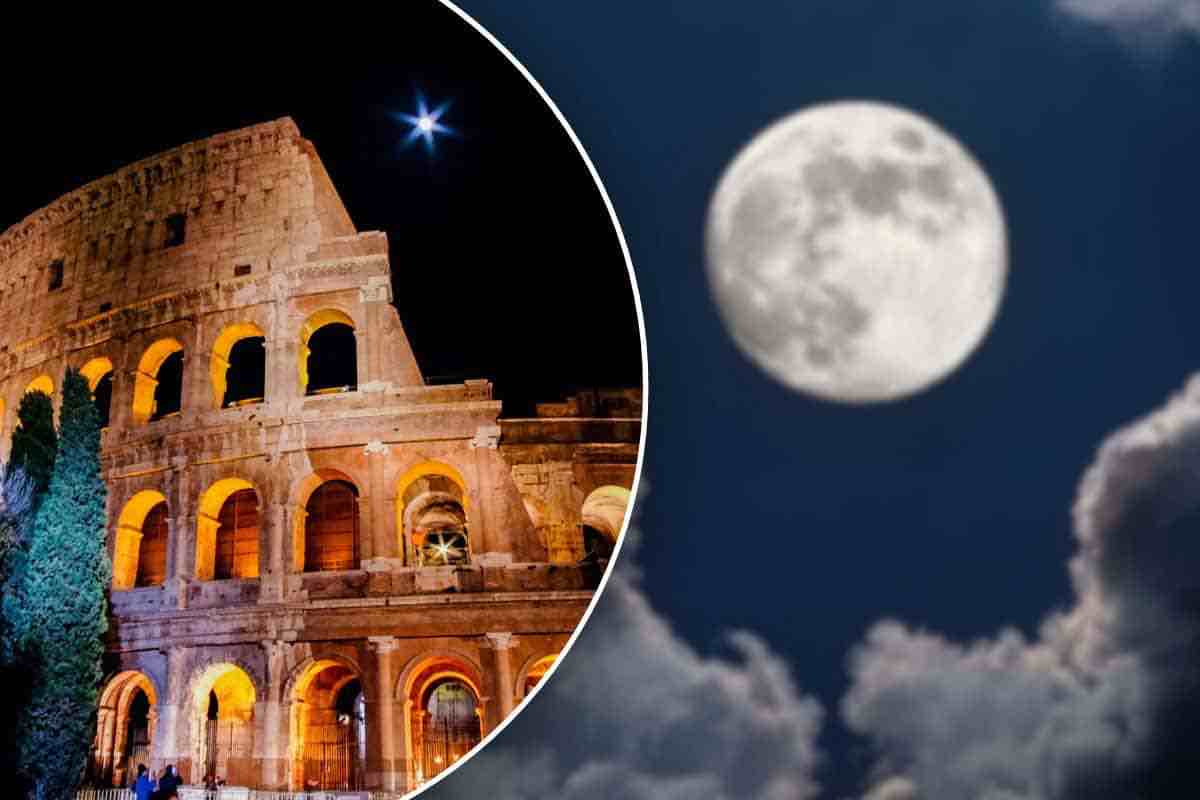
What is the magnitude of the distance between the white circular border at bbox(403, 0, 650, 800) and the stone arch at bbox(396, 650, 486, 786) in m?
0.03

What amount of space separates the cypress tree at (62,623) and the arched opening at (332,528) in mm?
683

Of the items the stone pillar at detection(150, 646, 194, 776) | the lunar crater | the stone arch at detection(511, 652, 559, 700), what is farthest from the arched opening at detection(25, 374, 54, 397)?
the lunar crater

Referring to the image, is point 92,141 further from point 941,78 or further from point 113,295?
point 941,78

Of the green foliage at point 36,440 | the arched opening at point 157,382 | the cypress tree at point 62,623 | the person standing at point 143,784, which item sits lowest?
the person standing at point 143,784

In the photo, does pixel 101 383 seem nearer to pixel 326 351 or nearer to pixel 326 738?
pixel 326 351

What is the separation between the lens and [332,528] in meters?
3.17

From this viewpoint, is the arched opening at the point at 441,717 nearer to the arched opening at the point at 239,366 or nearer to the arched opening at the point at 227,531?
the arched opening at the point at 227,531

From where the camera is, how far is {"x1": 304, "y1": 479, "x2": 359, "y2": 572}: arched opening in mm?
3127

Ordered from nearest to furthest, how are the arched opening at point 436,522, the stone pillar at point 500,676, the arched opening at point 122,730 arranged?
the stone pillar at point 500,676, the arched opening at point 122,730, the arched opening at point 436,522

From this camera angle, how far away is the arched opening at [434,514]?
318 cm

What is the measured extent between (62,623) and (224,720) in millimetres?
619

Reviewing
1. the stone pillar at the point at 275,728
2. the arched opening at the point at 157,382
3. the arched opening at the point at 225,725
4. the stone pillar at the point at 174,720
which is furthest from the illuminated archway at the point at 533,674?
the arched opening at the point at 157,382

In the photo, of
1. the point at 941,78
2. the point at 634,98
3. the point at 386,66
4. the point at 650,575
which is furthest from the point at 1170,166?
the point at 386,66

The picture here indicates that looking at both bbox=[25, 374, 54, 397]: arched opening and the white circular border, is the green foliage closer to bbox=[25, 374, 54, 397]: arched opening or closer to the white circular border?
bbox=[25, 374, 54, 397]: arched opening
